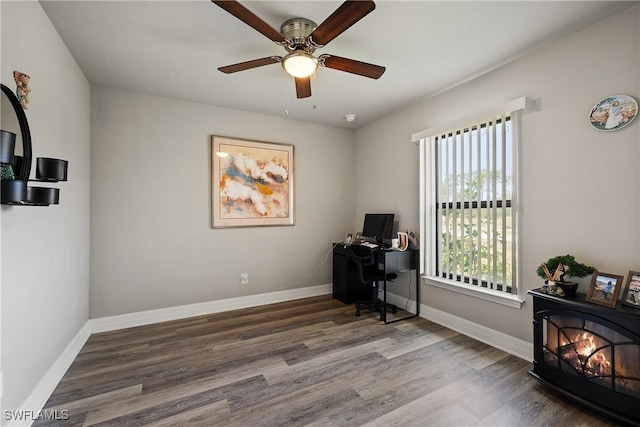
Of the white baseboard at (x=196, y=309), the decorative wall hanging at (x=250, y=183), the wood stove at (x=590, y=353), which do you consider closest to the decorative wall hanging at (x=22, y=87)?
the decorative wall hanging at (x=250, y=183)

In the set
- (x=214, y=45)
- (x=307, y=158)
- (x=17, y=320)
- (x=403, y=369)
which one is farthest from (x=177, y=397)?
(x=307, y=158)

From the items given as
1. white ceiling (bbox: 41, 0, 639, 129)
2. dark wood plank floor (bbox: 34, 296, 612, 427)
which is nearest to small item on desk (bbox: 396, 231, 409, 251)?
dark wood plank floor (bbox: 34, 296, 612, 427)

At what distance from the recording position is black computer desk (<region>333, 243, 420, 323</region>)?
3285mm

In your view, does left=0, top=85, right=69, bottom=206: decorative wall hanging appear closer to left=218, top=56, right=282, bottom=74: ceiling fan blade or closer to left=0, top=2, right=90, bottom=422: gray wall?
left=0, top=2, right=90, bottom=422: gray wall

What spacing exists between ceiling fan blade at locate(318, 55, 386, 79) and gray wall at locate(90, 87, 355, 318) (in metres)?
1.95

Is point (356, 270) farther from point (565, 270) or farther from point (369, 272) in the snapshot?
point (565, 270)

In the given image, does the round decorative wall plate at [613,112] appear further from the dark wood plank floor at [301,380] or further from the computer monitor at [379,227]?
the computer monitor at [379,227]

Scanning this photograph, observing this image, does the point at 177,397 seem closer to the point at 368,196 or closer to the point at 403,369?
the point at 403,369

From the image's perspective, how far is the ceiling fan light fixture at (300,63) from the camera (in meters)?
2.05

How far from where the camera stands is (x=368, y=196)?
4.32m

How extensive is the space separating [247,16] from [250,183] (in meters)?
2.38

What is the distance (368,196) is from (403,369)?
2.53 m

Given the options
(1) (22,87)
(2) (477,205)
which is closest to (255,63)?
(1) (22,87)

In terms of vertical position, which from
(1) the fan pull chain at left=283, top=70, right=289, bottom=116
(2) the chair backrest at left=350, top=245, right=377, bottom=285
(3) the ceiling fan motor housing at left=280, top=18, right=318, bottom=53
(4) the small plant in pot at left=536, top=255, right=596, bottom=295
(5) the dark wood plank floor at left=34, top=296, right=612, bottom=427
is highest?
(1) the fan pull chain at left=283, top=70, right=289, bottom=116
